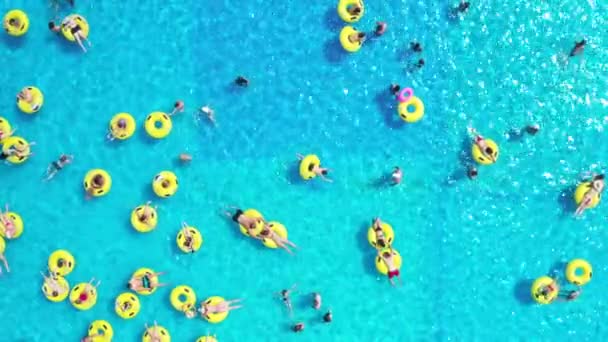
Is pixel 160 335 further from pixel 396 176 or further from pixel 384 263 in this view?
pixel 396 176

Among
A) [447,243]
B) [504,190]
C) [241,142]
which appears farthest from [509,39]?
[241,142]

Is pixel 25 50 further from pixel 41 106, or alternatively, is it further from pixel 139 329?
pixel 139 329

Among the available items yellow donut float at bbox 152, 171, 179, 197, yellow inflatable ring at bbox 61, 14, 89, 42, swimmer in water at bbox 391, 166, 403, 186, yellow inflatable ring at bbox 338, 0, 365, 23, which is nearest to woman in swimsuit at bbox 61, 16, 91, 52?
yellow inflatable ring at bbox 61, 14, 89, 42

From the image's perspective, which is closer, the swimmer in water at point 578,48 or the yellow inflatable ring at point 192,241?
the swimmer in water at point 578,48

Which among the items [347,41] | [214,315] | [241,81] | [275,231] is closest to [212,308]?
[214,315]

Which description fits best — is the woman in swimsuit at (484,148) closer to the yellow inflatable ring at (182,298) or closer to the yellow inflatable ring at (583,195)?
the yellow inflatable ring at (583,195)

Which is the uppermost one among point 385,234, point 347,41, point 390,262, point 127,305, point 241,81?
point 347,41

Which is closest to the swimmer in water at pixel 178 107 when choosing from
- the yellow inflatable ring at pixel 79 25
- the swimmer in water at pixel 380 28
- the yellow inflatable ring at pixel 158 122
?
the yellow inflatable ring at pixel 158 122
